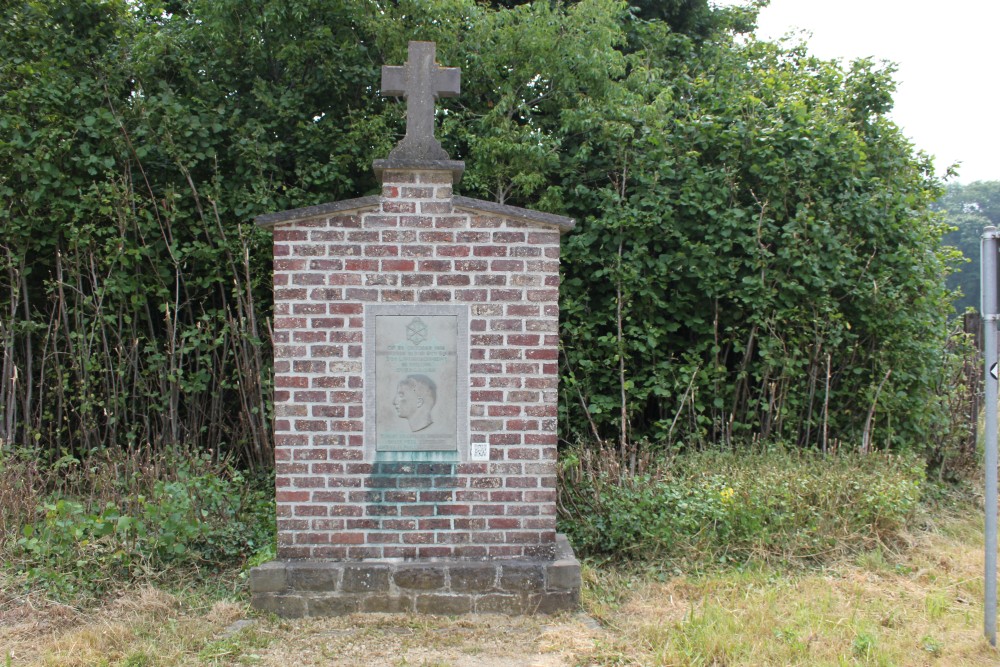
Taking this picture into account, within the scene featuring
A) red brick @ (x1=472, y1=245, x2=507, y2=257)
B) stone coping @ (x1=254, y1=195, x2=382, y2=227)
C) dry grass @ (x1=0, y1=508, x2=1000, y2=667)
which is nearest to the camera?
A: dry grass @ (x1=0, y1=508, x2=1000, y2=667)

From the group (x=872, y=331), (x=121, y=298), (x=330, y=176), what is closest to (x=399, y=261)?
(x=330, y=176)

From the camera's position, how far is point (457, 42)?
695 centimetres

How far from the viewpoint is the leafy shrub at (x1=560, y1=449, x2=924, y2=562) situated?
5223mm

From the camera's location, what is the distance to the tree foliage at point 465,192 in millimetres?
6301

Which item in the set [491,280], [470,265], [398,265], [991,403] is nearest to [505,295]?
[491,280]

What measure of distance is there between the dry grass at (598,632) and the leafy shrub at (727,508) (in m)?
0.41

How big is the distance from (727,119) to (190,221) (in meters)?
4.62

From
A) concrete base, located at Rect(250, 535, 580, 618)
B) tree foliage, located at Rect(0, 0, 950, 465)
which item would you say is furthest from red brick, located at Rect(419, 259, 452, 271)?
tree foliage, located at Rect(0, 0, 950, 465)

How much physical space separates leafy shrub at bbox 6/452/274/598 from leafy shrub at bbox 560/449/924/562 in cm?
220

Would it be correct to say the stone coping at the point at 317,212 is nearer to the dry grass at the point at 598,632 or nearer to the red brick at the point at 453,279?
the red brick at the point at 453,279

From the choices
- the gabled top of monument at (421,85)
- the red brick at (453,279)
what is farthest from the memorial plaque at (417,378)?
the gabled top of monument at (421,85)

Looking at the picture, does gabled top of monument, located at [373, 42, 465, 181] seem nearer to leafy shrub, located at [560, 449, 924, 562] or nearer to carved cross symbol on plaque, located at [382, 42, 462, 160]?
carved cross symbol on plaque, located at [382, 42, 462, 160]

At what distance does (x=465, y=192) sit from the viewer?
7.13 metres

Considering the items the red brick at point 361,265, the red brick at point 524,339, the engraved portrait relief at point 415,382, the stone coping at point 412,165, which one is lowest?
the engraved portrait relief at point 415,382
